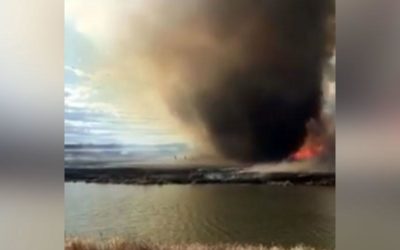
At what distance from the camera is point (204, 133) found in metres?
1.22

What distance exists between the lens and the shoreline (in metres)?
1.20

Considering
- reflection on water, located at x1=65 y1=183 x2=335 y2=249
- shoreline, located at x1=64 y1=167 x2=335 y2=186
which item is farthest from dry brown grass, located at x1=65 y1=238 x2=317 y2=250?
shoreline, located at x1=64 y1=167 x2=335 y2=186

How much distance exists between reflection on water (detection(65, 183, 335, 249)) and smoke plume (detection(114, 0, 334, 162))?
0.34 feet

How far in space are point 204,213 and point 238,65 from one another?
0.37 meters

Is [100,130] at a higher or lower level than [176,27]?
lower

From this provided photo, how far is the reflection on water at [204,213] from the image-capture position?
3.97 feet

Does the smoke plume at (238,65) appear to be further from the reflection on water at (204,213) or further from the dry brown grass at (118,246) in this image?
the dry brown grass at (118,246)

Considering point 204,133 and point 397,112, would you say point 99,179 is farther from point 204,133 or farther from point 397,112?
point 397,112

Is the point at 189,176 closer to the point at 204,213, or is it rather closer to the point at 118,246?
the point at 204,213

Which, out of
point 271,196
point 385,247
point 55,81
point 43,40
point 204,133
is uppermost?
point 43,40

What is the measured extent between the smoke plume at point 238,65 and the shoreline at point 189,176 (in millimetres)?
45

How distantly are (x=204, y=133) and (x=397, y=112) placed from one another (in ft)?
1.53

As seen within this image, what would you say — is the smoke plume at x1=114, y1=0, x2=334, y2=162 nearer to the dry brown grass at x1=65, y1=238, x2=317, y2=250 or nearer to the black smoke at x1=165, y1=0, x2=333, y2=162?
the black smoke at x1=165, y1=0, x2=333, y2=162

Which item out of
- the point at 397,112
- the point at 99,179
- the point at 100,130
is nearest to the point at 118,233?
the point at 99,179
